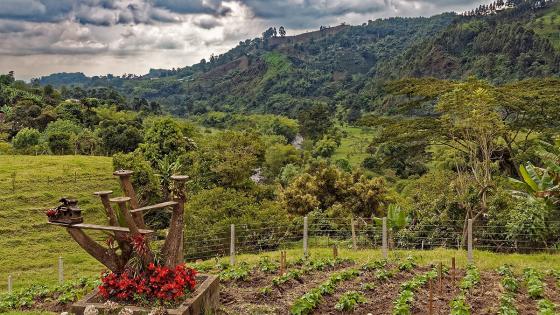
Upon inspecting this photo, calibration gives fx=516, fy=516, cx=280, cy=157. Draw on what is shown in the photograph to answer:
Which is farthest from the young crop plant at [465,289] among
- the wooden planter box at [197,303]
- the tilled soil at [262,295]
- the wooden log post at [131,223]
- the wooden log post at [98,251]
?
the wooden log post at [98,251]

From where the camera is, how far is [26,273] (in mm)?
27641

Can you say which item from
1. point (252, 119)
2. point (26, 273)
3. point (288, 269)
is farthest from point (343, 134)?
point (288, 269)

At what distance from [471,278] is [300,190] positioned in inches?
785

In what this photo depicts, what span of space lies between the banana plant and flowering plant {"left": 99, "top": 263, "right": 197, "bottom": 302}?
1124 centimetres

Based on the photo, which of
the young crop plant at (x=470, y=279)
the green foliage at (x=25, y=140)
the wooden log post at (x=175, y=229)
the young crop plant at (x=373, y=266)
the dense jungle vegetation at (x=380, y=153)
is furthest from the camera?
the green foliage at (x=25, y=140)

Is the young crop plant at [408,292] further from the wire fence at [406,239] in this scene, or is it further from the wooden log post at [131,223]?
the wooden log post at [131,223]

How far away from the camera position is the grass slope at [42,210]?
28.5 metres

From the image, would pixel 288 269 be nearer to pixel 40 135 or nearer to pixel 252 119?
pixel 40 135

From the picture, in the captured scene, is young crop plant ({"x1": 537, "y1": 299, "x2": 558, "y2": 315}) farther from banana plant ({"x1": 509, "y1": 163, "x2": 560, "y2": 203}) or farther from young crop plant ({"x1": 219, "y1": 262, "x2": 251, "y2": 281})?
banana plant ({"x1": 509, "y1": 163, "x2": 560, "y2": 203})

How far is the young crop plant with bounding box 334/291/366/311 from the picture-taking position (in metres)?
9.64

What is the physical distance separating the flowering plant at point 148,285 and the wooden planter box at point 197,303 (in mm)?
235

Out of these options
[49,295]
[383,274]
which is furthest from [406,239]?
[49,295]

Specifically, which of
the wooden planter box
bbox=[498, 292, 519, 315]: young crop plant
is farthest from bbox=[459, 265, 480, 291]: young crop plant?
the wooden planter box

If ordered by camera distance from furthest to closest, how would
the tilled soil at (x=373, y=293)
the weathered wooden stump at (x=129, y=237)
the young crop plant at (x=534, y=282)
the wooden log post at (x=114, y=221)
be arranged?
the young crop plant at (x=534, y=282), the tilled soil at (x=373, y=293), the wooden log post at (x=114, y=221), the weathered wooden stump at (x=129, y=237)
